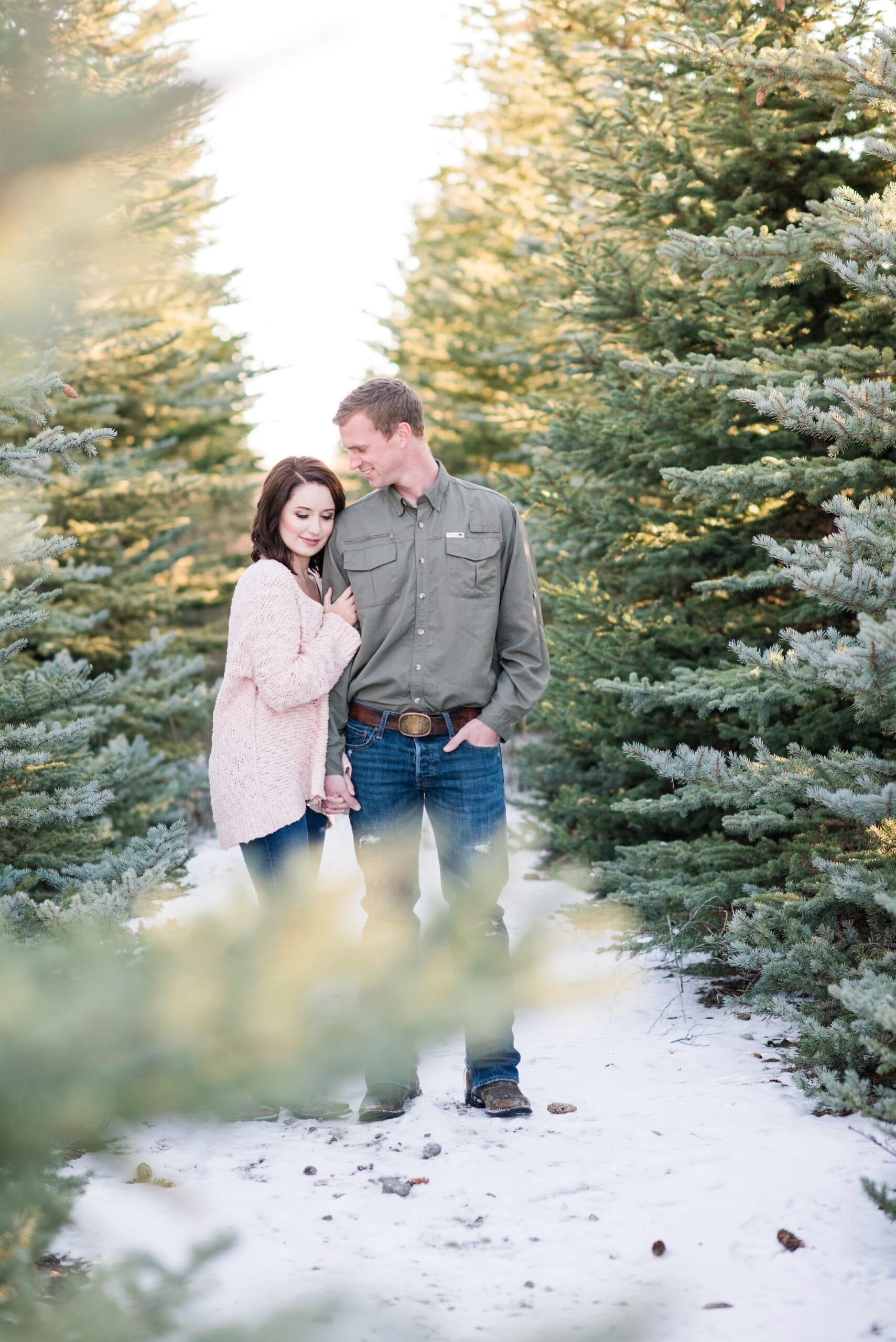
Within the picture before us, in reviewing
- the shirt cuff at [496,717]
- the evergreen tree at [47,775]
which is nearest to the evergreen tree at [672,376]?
the shirt cuff at [496,717]

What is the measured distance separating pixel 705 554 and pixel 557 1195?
358 centimetres

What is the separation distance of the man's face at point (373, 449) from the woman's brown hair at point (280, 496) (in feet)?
0.37

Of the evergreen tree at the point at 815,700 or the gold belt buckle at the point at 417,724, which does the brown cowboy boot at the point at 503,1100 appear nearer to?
the evergreen tree at the point at 815,700

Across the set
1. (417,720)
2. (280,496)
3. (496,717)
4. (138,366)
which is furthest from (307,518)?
(138,366)

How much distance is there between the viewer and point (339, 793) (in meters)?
3.94

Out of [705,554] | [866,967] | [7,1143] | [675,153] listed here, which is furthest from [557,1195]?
[675,153]

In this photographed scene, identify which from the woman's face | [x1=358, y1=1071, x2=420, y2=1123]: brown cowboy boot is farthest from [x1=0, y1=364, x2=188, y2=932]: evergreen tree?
[x1=358, y1=1071, x2=420, y2=1123]: brown cowboy boot

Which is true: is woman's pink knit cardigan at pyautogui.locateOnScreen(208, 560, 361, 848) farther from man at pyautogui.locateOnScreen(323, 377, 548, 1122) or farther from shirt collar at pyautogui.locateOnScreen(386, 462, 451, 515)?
shirt collar at pyautogui.locateOnScreen(386, 462, 451, 515)

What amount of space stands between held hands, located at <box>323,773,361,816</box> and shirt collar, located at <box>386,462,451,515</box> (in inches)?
39.7

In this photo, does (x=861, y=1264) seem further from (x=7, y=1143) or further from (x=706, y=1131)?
(x=7, y=1143)

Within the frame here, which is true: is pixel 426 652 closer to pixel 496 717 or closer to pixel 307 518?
pixel 496 717

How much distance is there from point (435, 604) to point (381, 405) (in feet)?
2.40

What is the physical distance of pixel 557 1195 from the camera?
3.32 meters

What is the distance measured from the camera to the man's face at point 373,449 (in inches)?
148
